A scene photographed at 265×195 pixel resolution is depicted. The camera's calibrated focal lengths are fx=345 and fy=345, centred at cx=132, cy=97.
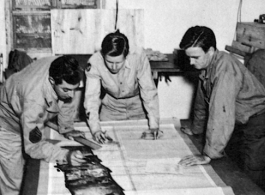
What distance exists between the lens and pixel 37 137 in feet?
7.45

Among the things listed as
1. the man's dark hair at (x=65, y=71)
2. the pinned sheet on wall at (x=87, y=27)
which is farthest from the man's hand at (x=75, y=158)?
the pinned sheet on wall at (x=87, y=27)

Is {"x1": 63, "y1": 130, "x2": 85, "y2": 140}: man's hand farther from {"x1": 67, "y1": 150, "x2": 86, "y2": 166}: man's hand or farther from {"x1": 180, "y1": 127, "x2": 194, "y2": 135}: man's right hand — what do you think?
{"x1": 180, "y1": 127, "x2": 194, "y2": 135}: man's right hand

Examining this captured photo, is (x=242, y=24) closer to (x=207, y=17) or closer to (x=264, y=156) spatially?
(x=207, y=17)

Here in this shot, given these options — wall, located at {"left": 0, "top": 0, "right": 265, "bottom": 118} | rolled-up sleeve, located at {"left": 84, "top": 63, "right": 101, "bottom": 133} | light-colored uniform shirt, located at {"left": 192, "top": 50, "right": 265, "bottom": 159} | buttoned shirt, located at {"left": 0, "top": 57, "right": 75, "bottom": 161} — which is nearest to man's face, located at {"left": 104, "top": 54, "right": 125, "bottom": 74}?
rolled-up sleeve, located at {"left": 84, "top": 63, "right": 101, "bottom": 133}

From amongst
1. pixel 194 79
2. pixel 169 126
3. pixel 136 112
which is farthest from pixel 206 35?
pixel 194 79

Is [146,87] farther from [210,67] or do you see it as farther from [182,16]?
[182,16]

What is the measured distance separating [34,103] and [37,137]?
8.9 inches

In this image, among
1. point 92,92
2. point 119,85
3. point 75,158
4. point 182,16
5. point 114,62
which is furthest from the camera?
point 182,16

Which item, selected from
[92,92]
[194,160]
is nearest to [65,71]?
[92,92]

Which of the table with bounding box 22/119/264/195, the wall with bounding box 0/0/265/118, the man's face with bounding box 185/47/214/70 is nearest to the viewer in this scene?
the table with bounding box 22/119/264/195

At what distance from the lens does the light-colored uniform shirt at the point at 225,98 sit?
7.49 ft

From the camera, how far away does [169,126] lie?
291 centimetres

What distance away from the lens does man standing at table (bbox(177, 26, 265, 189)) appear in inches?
90.0

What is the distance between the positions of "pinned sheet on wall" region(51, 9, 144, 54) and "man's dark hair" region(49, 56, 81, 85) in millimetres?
2549
